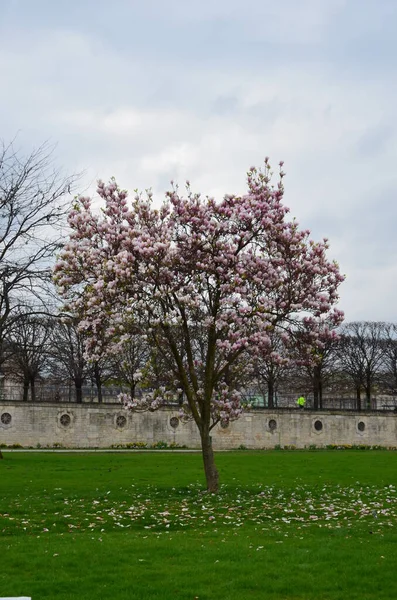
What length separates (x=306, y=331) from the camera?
20016mm

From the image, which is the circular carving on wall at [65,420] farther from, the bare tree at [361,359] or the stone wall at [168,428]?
the bare tree at [361,359]

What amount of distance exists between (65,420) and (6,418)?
13.8 feet

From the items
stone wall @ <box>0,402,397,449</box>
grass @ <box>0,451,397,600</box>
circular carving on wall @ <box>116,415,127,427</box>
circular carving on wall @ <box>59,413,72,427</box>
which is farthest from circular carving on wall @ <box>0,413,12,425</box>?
grass @ <box>0,451,397,600</box>

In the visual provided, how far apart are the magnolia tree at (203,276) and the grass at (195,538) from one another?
10.7ft

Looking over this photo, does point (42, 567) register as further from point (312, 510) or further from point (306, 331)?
point (306, 331)

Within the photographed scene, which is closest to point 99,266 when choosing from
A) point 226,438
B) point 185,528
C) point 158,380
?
point 158,380

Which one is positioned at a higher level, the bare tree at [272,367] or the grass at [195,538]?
the bare tree at [272,367]

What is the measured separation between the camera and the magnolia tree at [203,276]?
18594 mm

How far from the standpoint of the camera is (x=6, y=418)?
48.7 metres

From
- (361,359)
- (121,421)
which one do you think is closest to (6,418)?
(121,421)

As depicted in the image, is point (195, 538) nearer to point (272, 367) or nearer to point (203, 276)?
point (203, 276)

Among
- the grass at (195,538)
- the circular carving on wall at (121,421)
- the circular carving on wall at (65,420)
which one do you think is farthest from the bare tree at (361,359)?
the grass at (195,538)

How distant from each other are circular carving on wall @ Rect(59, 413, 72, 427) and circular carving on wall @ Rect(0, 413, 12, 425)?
362 cm

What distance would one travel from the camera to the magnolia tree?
1859 centimetres
